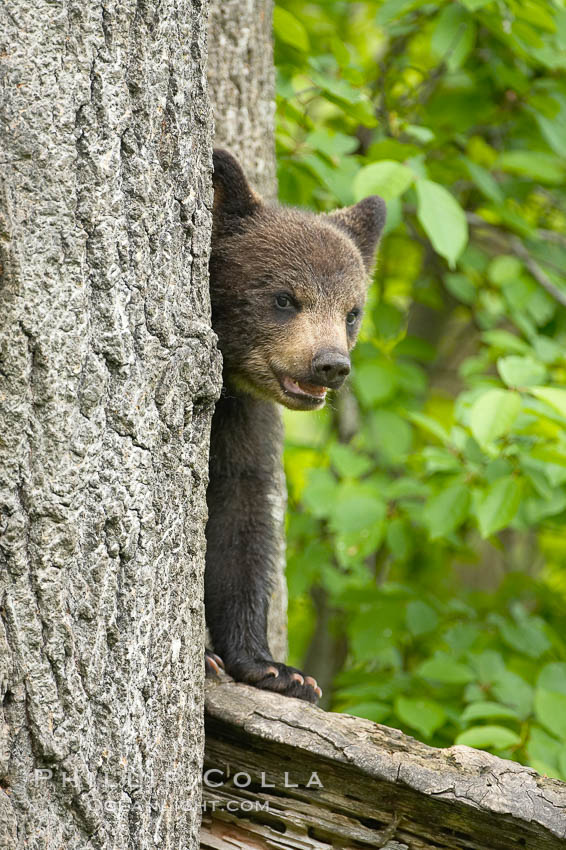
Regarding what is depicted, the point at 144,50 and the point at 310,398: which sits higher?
the point at 144,50

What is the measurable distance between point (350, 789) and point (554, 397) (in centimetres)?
155

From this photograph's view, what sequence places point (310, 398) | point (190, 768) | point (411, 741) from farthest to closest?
point (310, 398), point (411, 741), point (190, 768)

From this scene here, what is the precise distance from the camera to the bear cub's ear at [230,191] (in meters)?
3.41

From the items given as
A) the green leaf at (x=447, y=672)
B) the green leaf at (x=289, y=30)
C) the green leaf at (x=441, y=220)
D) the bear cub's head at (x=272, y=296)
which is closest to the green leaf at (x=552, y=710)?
the green leaf at (x=447, y=672)

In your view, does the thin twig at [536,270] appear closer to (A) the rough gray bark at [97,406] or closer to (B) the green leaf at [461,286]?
(B) the green leaf at [461,286]

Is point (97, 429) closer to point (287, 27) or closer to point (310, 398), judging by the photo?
point (310, 398)

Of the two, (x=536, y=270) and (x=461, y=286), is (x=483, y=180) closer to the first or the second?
(x=536, y=270)

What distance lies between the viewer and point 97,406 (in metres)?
2.14

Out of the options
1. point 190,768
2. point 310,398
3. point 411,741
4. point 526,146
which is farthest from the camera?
point 526,146

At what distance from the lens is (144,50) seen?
7.13 ft

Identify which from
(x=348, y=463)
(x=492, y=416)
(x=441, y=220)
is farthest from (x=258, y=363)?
(x=348, y=463)

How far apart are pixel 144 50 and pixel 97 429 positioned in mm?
926

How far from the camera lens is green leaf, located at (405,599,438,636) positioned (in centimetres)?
484

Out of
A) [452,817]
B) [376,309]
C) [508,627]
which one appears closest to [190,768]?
[452,817]
